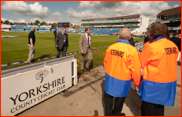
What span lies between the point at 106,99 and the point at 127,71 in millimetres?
843

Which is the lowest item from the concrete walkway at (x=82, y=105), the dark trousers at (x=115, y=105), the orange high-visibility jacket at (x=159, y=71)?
the concrete walkway at (x=82, y=105)

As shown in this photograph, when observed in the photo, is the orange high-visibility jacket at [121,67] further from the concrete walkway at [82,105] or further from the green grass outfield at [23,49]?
the green grass outfield at [23,49]

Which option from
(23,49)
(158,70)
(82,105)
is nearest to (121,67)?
(158,70)

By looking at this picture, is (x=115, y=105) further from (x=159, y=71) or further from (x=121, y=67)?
(x=159, y=71)

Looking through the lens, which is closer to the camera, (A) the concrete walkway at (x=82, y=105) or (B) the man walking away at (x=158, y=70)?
(B) the man walking away at (x=158, y=70)

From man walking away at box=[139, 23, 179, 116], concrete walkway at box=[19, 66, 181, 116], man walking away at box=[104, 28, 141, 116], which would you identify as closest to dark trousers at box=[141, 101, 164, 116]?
man walking away at box=[139, 23, 179, 116]

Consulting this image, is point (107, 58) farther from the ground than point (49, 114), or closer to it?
farther from the ground

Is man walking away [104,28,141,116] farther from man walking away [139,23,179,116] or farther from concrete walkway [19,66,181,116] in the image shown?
concrete walkway [19,66,181,116]

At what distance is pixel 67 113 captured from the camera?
260cm

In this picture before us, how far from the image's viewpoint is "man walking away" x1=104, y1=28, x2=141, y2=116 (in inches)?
74.0

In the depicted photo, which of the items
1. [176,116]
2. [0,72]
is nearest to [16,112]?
[0,72]

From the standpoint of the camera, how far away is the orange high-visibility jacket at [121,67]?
1.88 m

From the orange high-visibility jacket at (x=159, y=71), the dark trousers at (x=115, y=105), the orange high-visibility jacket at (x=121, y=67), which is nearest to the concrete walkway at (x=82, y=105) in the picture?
the dark trousers at (x=115, y=105)

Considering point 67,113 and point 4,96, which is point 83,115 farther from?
point 4,96
